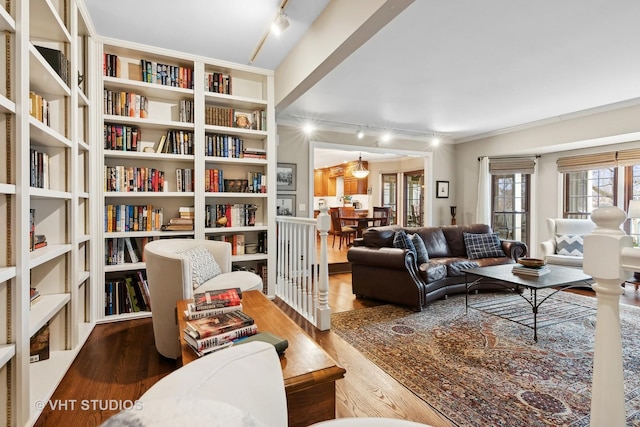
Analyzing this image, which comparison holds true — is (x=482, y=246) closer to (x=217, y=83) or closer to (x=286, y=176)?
(x=286, y=176)

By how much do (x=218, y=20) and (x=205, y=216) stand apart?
181 centimetres

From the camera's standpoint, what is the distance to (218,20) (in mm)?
2580

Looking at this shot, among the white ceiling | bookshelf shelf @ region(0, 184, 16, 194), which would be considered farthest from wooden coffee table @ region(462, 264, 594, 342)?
bookshelf shelf @ region(0, 184, 16, 194)

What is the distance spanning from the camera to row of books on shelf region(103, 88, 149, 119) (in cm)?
296

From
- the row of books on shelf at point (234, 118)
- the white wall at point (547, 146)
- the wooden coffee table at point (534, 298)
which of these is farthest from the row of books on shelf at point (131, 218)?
the white wall at point (547, 146)

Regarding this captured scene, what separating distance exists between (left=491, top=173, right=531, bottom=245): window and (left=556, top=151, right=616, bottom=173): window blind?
1.89 feet

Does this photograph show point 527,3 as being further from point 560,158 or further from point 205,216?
point 560,158

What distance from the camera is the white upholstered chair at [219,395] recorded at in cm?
40

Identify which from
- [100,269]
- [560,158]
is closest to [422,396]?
[100,269]

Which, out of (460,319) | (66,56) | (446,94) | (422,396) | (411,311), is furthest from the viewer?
(446,94)

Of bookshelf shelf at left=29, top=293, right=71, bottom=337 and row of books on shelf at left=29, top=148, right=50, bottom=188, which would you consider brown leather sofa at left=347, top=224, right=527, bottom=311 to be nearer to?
bookshelf shelf at left=29, top=293, right=71, bottom=337

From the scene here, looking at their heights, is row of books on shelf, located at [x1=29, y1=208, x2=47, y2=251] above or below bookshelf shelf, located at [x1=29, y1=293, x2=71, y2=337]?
above

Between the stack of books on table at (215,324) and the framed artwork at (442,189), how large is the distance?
5.63 meters

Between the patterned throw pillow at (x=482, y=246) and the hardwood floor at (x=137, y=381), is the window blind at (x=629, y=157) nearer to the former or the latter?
the patterned throw pillow at (x=482, y=246)
